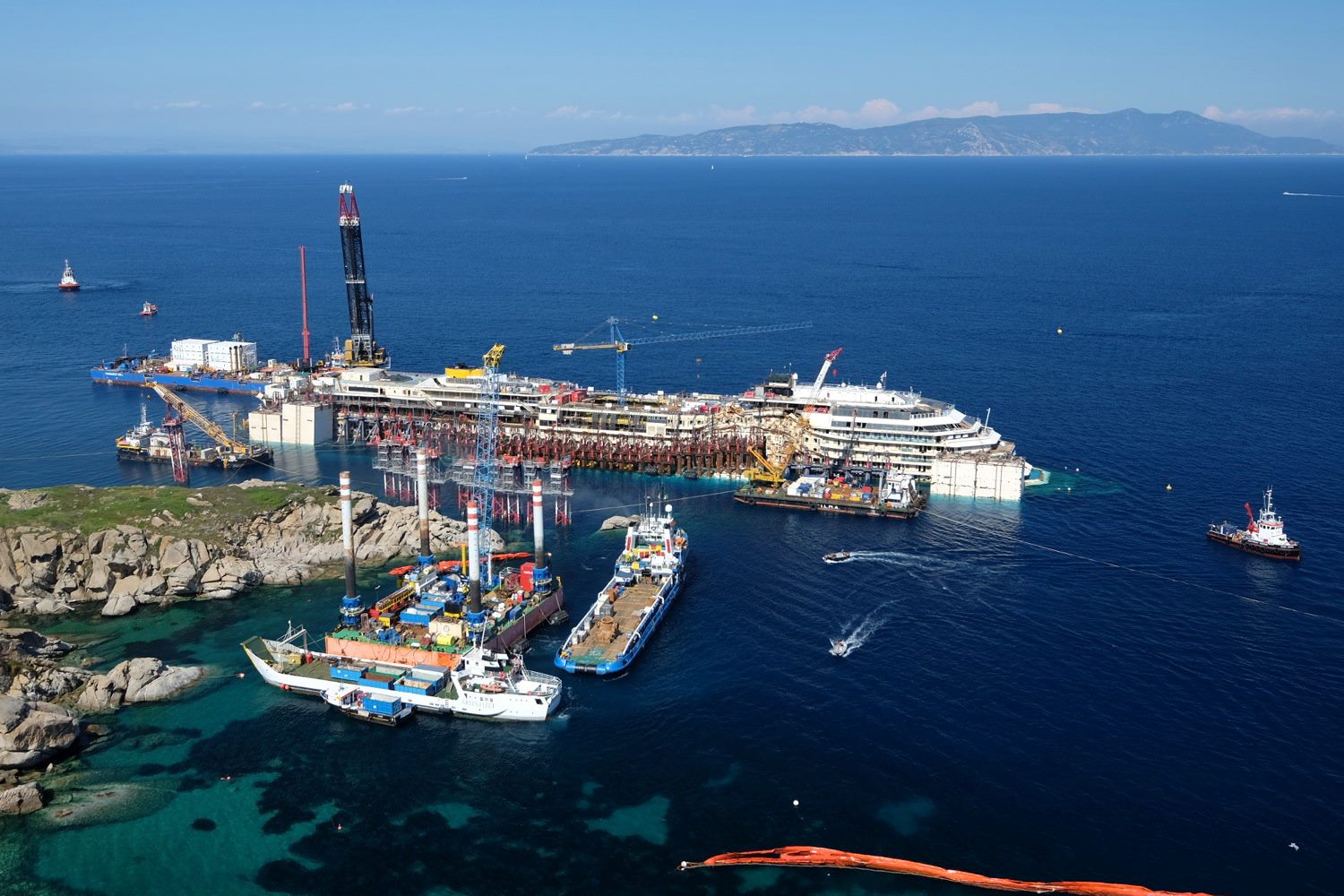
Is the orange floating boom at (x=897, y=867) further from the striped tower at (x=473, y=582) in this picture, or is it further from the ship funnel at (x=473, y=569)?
the ship funnel at (x=473, y=569)

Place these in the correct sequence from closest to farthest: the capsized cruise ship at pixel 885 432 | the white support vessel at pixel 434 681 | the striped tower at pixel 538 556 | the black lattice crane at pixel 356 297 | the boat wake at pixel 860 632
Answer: the white support vessel at pixel 434 681, the boat wake at pixel 860 632, the striped tower at pixel 538 556, the capsized cruise ship at pixel 885 432, the black lattice crane at pixel 356 297

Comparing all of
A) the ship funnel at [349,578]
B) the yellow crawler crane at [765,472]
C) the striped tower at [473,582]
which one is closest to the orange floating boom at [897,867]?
the striped tower at [473,582]

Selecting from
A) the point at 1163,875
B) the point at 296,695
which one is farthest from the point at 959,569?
the point at 296,695

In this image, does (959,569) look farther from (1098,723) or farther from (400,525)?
(400,525)

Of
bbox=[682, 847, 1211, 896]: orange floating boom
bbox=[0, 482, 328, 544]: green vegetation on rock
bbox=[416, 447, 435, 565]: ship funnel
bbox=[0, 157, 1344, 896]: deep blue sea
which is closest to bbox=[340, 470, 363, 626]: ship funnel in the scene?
bbox=[0, 157, 1344, 896]: deep blue sea

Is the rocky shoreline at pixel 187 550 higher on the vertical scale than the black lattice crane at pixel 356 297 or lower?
lower

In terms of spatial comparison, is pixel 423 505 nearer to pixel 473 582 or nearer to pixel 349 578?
pixel 349 578

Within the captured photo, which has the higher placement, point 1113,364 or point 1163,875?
point 1113,364
